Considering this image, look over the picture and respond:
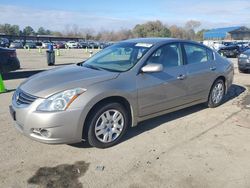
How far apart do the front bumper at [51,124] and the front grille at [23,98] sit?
8cm

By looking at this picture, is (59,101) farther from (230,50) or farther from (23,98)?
(230,50)

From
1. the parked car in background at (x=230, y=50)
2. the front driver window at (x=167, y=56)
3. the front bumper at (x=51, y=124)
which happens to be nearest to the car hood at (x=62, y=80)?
the front bumper at (x=51, y=124)

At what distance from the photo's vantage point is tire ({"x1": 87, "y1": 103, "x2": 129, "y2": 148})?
402 cm

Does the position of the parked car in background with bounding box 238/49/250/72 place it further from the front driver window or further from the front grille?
the front grille

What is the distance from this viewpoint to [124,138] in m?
4.59

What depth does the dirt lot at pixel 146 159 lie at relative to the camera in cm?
336

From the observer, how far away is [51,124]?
371 centimetres

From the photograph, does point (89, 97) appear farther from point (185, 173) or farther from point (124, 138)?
point (185, 173)

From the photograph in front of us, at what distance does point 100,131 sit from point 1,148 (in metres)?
1.49

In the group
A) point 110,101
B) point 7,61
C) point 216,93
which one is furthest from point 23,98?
point 7,61

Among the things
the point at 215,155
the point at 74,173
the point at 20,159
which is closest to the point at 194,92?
the point at 215,155

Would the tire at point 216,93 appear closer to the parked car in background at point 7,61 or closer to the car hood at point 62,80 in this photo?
the car hood at point 62,80

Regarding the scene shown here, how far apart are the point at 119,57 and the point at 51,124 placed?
1.93m

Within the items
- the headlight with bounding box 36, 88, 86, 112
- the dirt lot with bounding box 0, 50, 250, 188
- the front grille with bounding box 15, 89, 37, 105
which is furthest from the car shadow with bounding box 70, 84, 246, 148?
the front grille with bounding box 15, 89, 37, 105
